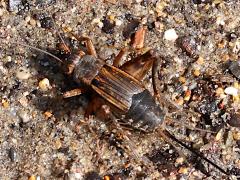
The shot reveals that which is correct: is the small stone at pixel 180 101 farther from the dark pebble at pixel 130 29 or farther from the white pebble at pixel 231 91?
the dark pebble at pixel 130 29

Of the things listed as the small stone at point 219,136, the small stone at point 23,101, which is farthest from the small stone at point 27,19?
the small stone at point 219,136

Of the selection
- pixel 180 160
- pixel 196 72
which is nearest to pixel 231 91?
pixel 196 72

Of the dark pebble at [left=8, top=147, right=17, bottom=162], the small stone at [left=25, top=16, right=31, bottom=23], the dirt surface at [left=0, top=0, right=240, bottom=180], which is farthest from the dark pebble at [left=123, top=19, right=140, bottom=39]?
the dark pebble at [left=8, top=147, right=17, bottom=162]

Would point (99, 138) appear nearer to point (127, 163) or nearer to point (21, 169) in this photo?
point (127, 163)

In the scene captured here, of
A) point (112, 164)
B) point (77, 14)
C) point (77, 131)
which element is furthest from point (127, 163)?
point (77, 14)

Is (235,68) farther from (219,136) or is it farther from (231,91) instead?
(219,136)

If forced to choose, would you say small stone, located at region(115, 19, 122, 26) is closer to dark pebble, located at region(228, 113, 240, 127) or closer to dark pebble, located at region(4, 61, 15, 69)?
dark pebble, located at region(4, 61, 15, 69)
